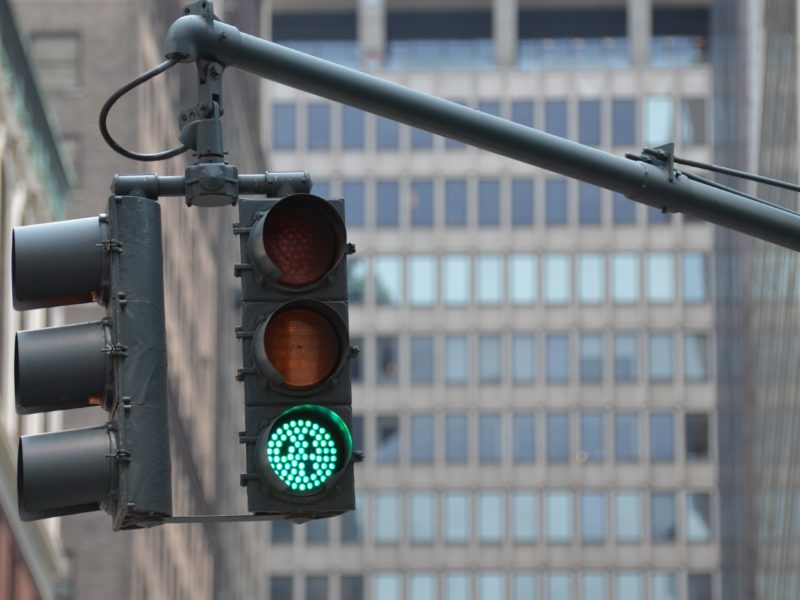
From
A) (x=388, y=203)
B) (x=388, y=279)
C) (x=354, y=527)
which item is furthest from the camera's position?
(x=388, y=203)

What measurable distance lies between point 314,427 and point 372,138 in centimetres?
11558

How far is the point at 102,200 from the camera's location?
214 ft

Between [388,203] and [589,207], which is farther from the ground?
[388,203]

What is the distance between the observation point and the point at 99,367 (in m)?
7.61

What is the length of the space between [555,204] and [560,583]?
20355mm

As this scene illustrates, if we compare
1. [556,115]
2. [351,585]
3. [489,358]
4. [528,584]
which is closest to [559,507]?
[528,584]

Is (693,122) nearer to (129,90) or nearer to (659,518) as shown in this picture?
(659,518)

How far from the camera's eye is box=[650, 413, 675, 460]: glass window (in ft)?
394

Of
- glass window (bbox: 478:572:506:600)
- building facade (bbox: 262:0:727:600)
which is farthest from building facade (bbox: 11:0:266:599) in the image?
glass window (bbox: 478:572:506:600)

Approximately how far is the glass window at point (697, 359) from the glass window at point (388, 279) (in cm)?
1559

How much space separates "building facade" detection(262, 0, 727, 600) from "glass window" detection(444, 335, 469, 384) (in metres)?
0.11

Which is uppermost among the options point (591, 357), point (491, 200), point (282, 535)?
point (491, 200)

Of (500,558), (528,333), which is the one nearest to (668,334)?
(528,333)

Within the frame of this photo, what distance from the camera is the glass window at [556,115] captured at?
401 ft
